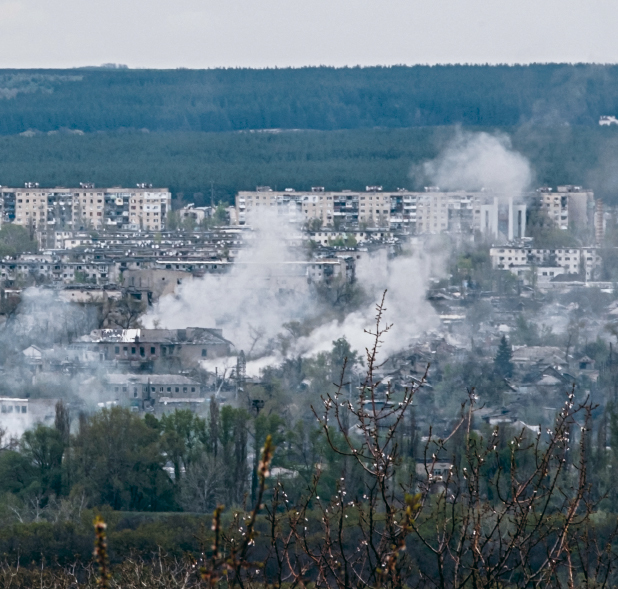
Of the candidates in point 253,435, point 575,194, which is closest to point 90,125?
point 575,194

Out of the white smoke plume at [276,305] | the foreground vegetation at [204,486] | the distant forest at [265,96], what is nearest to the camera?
the foreground vegetation at [204,486]

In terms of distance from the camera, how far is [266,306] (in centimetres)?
2958

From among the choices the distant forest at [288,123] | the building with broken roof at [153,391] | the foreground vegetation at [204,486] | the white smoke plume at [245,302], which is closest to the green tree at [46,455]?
the foreground vegetation at [204,486]

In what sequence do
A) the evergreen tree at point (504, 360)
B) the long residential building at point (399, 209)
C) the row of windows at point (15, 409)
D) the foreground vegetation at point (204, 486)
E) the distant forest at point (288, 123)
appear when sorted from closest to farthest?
the foreground vegetation at point (204, 486) → the row of windows at point (15, 409) → the evergreen tree at point (504, 360) → the long residential building at point (399, 209) → the distant forest at point (288, 123)

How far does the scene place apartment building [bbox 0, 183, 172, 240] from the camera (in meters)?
48.0

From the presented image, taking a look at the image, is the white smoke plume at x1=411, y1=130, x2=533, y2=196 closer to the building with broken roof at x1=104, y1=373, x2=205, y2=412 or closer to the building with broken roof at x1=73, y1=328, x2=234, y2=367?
the building with broken roof at x1=73, y1=328, x2=234, y2=367

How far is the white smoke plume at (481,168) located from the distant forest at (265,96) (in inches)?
439

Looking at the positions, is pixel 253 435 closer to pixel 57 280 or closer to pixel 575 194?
pixel 57 280

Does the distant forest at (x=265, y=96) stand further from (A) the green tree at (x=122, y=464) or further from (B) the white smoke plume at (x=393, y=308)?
(A) the green tree at (x=122, y=464)

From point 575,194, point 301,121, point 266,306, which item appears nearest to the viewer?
point 266,306

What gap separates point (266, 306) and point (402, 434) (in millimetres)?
13993

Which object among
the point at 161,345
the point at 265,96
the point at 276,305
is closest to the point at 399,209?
the point at 276,305

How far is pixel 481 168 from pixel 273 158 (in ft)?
47.1

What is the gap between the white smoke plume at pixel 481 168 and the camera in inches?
1805
